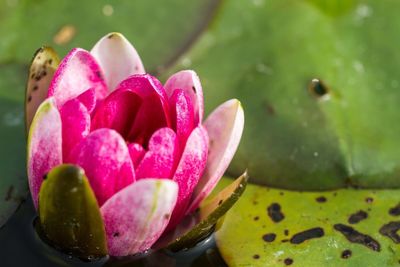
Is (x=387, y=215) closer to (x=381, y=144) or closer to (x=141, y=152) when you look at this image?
(x=381, y=144)

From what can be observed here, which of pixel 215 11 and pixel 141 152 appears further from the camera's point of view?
pixel 215 11

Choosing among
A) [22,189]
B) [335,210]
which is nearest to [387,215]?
[335,210]

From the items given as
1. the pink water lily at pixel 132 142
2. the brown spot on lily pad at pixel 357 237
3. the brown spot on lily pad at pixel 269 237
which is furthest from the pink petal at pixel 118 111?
the brown spot on lily pad at pixel 357 237

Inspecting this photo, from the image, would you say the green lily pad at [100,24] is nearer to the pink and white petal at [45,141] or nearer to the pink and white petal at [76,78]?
the pink and white petal at [76,78]

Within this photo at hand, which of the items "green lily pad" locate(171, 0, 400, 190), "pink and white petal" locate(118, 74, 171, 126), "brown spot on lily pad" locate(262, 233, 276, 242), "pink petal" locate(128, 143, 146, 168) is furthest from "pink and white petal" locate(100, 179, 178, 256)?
"green lily pad" locate(171, 0, 400, 190)

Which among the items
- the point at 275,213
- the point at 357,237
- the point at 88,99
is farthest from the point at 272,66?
the point at 88,99

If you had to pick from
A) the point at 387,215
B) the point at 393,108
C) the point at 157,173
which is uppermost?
the point at 157,173

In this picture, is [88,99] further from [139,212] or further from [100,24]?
[100,24]
